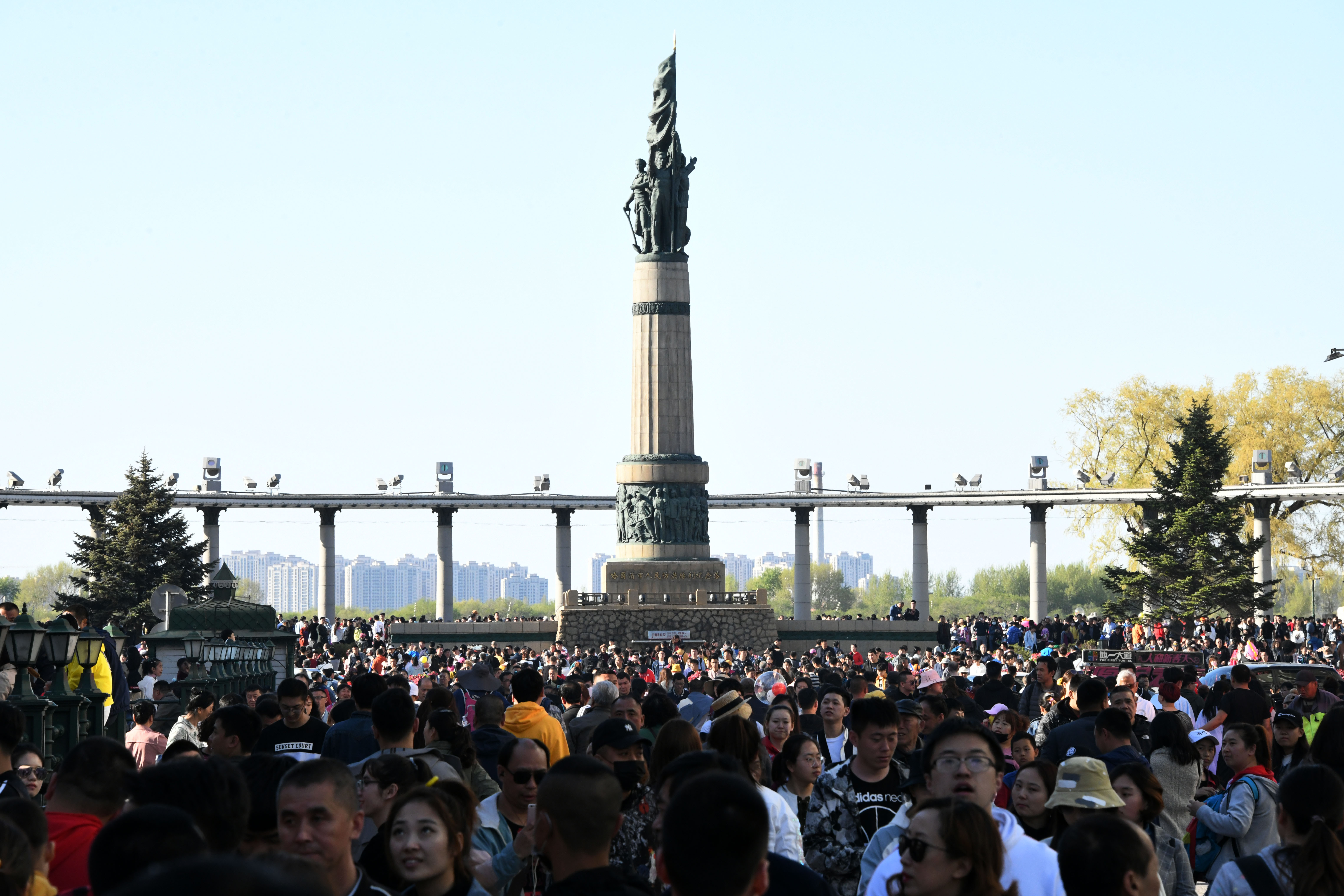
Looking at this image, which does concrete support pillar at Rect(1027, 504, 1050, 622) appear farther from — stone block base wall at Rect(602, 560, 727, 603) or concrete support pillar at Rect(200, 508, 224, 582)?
concrete support pillar at Rect(200, 508, 224, 582)

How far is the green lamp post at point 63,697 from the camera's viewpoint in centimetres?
1198

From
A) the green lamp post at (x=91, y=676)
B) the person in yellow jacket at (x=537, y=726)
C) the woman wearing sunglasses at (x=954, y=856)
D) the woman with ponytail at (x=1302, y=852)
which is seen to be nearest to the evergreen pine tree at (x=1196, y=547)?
the green lamp post at (x=91, y=676)

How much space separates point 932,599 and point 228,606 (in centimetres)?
11065

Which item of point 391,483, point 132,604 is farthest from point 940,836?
point 391,483

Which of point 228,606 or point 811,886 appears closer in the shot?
point 811,886

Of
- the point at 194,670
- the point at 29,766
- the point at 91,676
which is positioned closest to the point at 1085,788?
the point at 29,766

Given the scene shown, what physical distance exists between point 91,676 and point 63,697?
2.89 ft

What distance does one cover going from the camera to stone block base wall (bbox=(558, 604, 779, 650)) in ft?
142

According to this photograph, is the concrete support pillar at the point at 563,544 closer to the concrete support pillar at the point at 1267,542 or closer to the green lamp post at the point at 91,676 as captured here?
the concrete support pillar at the point at 1267,542

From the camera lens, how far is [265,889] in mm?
2133

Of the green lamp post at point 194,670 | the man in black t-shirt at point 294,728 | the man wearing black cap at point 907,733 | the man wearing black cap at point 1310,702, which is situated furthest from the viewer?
the green lamp post at point 194,670

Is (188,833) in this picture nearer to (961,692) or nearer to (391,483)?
(961,692)

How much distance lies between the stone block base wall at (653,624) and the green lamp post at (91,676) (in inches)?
1151

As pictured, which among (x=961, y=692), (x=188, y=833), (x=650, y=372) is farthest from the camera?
(x=650, y=372)
